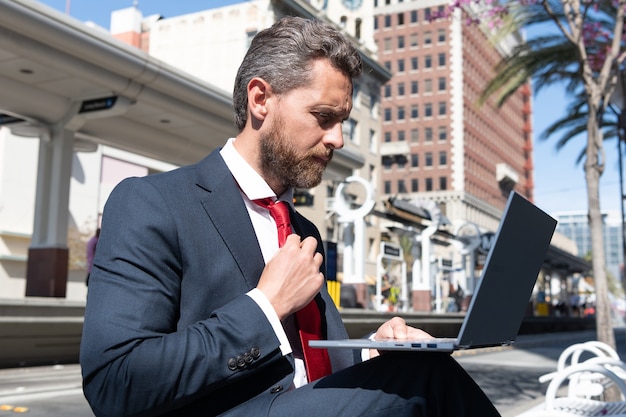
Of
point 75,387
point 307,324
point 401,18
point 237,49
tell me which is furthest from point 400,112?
point 307,324

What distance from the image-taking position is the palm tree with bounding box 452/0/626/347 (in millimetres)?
8273

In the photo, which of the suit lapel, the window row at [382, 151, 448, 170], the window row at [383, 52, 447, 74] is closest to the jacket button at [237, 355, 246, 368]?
the suit lapel

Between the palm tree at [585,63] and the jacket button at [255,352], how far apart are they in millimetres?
7300

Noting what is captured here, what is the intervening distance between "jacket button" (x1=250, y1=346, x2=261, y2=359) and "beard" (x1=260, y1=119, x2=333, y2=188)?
59cm

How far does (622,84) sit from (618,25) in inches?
73.9

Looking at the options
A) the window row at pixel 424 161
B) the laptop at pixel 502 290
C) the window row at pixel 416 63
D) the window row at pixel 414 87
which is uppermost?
the window row at pixel 416 63

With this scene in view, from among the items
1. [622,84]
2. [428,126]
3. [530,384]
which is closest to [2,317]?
[530,384]

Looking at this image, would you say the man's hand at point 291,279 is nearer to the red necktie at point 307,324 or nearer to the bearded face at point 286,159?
the red necktie at point 307,324

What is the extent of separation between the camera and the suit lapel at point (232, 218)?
1.82 meters

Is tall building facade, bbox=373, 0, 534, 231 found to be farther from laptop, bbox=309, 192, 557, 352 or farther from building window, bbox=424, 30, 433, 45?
laptop, bbox=309, 192, 557, 352

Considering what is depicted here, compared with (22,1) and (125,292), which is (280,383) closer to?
(125,292)

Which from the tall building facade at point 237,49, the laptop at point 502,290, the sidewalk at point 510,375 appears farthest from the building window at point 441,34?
the laptop at point 502,290

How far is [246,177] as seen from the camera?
2039 mm

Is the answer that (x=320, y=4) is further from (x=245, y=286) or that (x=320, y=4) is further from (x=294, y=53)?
(x=245, y=286)
